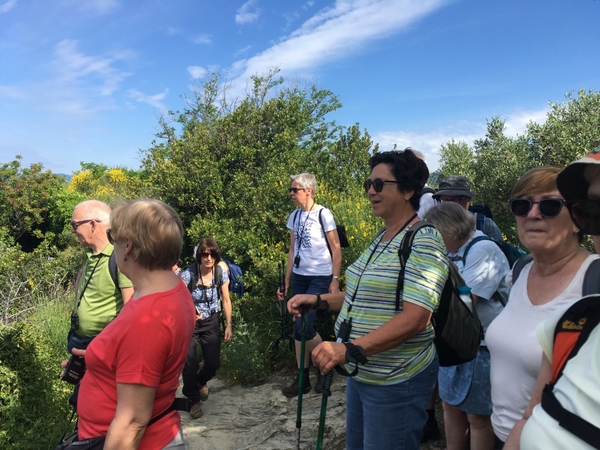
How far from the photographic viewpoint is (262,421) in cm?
434

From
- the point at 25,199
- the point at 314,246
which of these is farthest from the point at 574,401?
the point at 25,199

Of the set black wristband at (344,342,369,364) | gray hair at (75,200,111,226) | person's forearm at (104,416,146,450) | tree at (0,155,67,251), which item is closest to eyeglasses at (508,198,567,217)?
black wristband at (344,342,369,364)

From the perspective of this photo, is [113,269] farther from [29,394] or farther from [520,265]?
[520,265]

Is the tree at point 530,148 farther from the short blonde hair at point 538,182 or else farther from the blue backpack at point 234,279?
the short blonde hair at point 538,182

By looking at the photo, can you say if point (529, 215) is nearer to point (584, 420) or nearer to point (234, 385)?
point (584, 420)

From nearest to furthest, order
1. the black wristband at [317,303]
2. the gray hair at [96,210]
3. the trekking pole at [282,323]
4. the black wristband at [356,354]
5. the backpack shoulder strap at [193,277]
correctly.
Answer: the black wristband at [356,354]
the black wristband at [317,303]
the gray hair at [96,210]
the backpack shoulder strap at [193,277]
the trekking pole at [282,323]

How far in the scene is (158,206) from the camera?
5.85 feet

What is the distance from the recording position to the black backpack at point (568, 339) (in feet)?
3.16

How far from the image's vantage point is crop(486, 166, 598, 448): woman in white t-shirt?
1.64 metres

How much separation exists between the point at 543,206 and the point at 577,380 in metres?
0.99

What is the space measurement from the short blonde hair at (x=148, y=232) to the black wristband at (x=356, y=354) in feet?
2.59

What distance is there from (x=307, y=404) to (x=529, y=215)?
3.29 m

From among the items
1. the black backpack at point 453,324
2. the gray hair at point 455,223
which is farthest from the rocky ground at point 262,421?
the gray hair at point 455,223

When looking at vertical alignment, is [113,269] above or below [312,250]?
above
